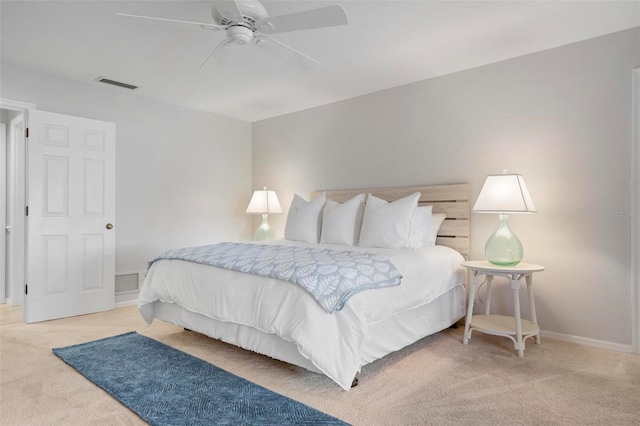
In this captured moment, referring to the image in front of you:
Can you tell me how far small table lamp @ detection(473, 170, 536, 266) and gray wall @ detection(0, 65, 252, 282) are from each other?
11.4 feet

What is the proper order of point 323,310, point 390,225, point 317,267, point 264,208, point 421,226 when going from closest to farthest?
point 323,310 → point 317,267 → point 390,225 → point 421,226 → point 264,208

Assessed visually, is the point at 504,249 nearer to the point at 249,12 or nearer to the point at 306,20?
the point at 306,20

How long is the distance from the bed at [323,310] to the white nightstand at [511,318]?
0.22 metres

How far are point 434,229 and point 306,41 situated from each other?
1.95 meters

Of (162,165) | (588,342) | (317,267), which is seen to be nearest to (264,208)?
(162,165)

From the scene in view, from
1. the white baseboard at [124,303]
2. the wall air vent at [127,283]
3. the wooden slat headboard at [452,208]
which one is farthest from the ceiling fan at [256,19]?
the white baseboard at [124,303]

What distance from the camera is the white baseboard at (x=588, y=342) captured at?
284 cm

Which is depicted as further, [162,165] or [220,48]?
[162,165]

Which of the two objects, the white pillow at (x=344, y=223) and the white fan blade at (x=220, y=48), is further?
the white pillow at (x=344, y=223)

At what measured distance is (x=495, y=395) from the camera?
2141 millimetres

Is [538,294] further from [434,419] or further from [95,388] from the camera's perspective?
[95,388]

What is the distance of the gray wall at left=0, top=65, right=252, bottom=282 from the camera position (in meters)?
4.02

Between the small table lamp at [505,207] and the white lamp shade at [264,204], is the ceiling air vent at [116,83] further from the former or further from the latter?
the small table lamp at [505,207]

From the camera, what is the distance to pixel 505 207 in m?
2.94
